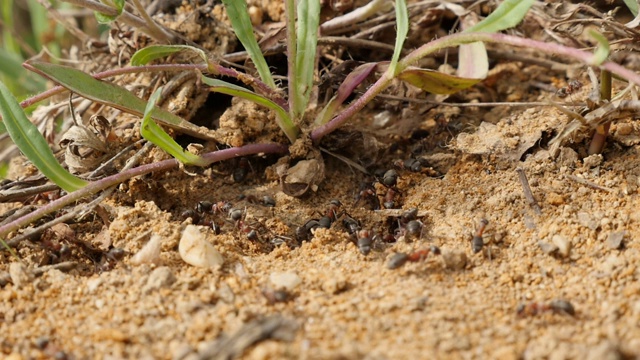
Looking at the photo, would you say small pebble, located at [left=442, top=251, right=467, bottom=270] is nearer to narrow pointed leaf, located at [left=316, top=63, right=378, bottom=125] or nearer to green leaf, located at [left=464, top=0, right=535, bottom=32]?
green leaf, located at [left=464, top=0, right=535, bottom=32]

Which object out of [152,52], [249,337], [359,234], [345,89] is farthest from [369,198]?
[249,337]

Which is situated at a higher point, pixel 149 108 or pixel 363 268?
pixel 149 108

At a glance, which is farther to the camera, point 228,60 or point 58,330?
point 228,60

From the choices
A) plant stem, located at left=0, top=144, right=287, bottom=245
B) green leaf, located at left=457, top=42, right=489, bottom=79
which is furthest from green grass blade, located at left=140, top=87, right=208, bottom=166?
green leaf, located at left=457, top=42, right=489, bottom=79

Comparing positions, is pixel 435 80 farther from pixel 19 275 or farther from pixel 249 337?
pixel 19 275

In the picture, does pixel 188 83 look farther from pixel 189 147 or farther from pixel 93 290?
pixel 93 290

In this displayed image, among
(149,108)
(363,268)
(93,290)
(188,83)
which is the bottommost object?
(363,268)

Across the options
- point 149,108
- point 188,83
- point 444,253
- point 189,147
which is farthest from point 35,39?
point 444,253
